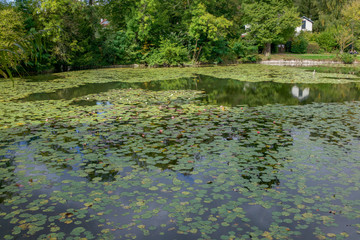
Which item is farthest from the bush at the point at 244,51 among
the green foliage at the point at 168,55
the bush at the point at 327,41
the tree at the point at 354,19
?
the bush at the point at 327,41

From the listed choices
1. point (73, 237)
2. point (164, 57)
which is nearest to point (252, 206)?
point (73, 237)

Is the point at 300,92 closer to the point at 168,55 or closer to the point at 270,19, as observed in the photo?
the point at 168,55

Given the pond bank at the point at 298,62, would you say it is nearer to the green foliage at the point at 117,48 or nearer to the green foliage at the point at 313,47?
the green foliage at the point at 313,47

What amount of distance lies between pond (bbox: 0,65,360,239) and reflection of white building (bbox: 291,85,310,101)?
2.54 meters

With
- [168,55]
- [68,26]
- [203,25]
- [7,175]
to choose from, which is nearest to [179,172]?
[7,175]

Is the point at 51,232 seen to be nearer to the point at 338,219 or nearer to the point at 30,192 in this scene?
the point at 30,192

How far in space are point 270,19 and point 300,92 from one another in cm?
2806

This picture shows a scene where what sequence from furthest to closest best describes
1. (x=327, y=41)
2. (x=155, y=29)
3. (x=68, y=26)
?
(x=327, y=41) < (x=155, y=29) < (x=68, y=26)

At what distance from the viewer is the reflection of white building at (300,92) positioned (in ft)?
48.4

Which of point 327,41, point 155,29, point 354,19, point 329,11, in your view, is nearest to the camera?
point 155,29

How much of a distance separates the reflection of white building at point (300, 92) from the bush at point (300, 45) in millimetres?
35300

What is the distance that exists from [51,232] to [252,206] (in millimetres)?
3024

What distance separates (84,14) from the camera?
32.7m

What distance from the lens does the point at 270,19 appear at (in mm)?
40781
